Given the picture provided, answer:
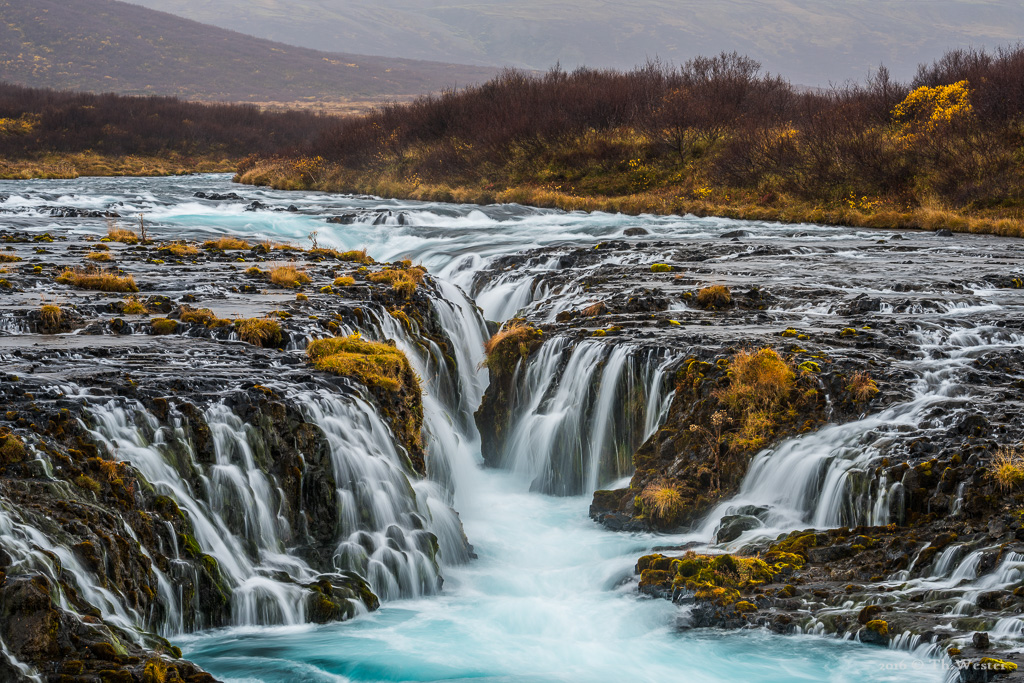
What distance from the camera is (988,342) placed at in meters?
14.3

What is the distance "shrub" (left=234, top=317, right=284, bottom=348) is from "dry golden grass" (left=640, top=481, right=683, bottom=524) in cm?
591

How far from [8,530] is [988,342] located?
44.3 ft

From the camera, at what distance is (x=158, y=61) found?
494 feet

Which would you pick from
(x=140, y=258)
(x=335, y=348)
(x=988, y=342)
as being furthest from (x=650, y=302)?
(x=140, y=258)

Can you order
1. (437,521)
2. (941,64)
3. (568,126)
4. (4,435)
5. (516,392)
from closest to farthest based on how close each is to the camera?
(4,435), (437,521), (516,392), (941,64), (568,126)

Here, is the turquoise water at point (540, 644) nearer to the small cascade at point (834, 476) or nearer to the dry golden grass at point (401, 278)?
the small cascade at point (834, 476)

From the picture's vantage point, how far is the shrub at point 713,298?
1755 cm

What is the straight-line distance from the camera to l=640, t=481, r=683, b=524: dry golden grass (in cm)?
1174

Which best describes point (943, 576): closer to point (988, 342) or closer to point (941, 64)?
point (988, 342)

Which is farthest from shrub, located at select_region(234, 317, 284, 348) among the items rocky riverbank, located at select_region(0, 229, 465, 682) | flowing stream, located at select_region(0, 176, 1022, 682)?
flowing stream, located at select_region(0, 176, 1022, 682)

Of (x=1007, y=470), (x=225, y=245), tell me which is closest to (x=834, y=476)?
(x=1007, y=470)

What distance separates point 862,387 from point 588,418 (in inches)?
164

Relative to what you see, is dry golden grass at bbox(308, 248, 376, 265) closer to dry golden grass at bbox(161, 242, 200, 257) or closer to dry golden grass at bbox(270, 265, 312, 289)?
dry golden grass at bbox(161, 242, 200, 257)

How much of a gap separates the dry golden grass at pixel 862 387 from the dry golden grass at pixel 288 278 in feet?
35.5
